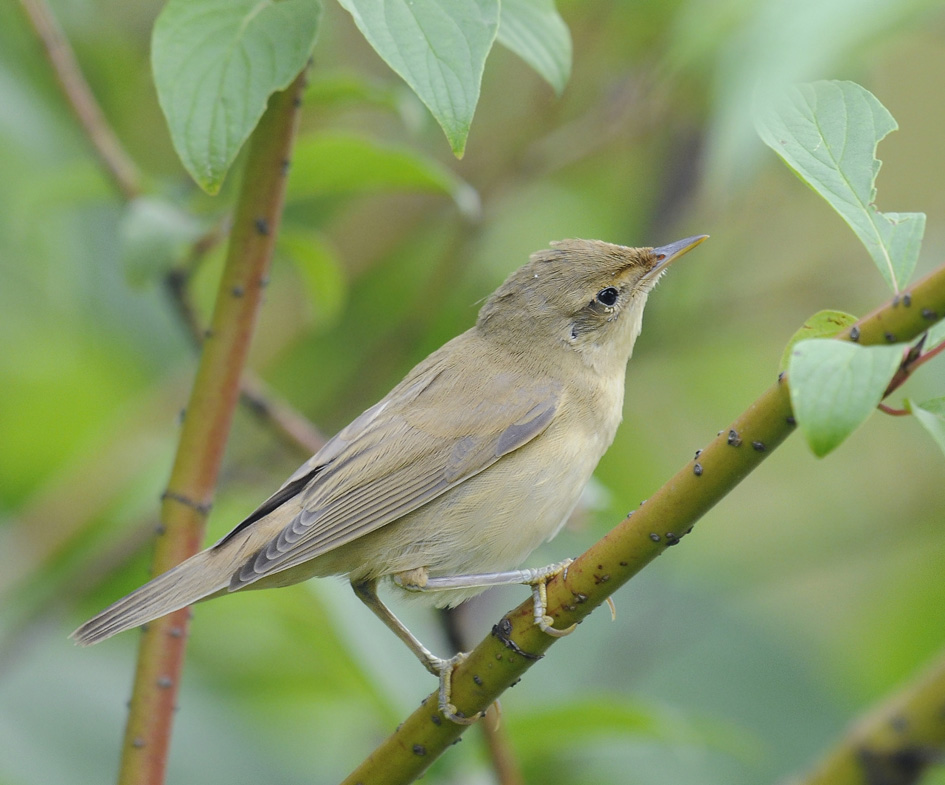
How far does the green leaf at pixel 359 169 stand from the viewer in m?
2.65

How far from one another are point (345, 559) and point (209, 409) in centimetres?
78

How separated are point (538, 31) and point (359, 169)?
0.83 m

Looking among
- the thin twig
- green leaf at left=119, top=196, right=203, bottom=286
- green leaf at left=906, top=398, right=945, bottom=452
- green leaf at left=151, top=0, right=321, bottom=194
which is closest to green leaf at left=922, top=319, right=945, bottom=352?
green leaf at left=906, top=398, right=945, bottom=452

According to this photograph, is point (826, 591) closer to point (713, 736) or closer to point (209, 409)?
point (713, 736)

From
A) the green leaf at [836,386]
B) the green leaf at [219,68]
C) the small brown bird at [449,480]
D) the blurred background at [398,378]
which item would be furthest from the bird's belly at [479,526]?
the green leaf at [836,386]

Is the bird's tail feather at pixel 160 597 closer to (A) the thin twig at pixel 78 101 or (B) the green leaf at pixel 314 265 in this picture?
(B) the green leaf at pixel 314 265

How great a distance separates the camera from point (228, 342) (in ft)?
7.30

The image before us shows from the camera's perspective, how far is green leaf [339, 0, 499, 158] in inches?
62.2

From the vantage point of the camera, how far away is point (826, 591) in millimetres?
4926

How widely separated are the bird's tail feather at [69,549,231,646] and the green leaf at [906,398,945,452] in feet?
4.87

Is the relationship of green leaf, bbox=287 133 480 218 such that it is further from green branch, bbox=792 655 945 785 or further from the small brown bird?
green branch, bbox=792 655 945 785

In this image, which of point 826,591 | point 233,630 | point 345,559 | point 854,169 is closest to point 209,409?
point 345,559

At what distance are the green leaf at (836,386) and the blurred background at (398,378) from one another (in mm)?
1614

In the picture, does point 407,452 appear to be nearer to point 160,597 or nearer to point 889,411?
point 160,597
